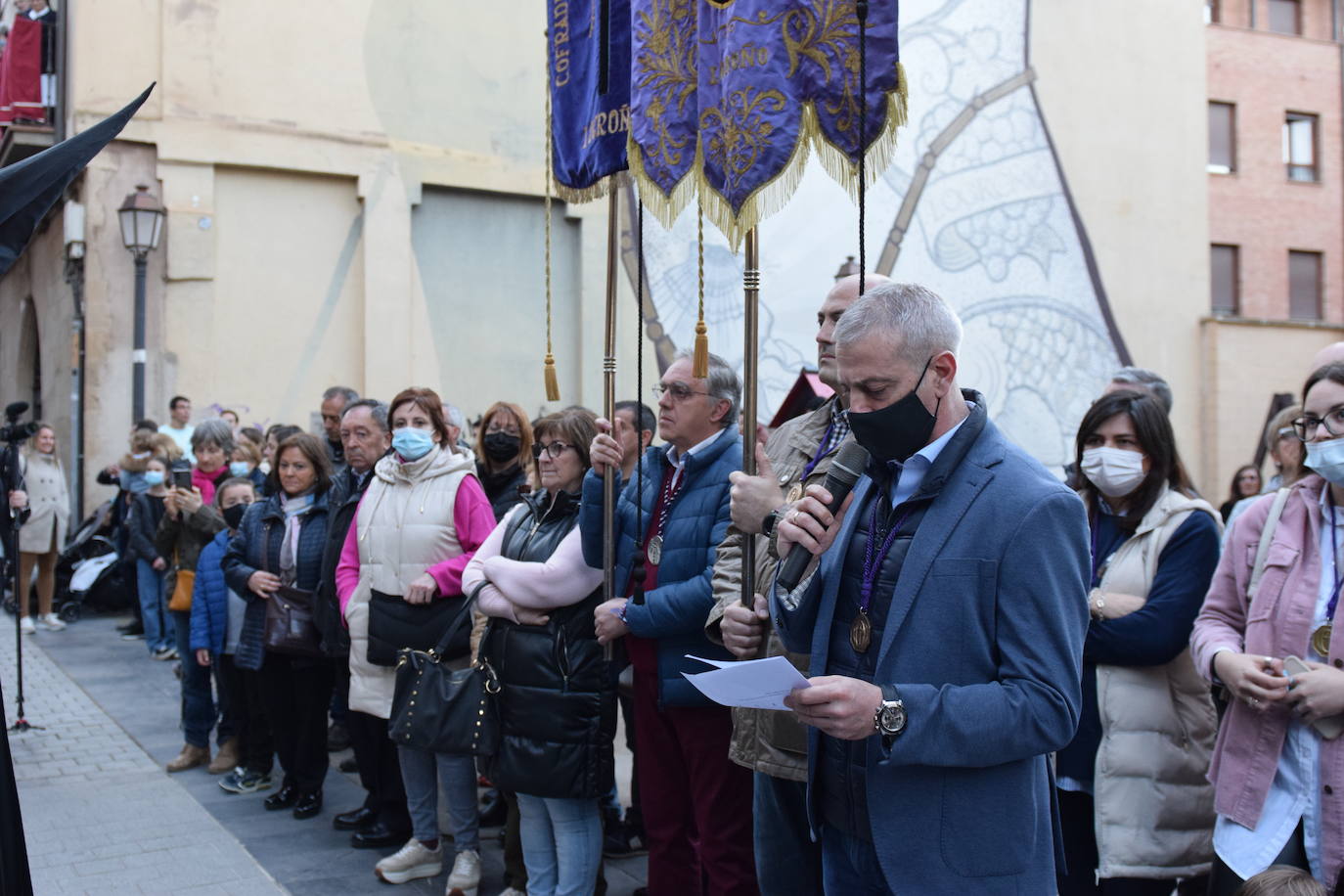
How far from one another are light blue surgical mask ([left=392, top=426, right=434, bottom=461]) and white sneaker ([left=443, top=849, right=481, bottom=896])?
1693mm

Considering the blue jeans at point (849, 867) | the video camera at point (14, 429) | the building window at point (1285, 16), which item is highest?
the building window at point (1285, 16)

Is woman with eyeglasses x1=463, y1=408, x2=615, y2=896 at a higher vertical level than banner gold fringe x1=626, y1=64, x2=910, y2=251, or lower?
lower

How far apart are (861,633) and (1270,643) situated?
1.45 m

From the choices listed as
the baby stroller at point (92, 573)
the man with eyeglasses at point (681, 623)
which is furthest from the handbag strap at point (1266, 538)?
the baby stroller at point (92, 573)

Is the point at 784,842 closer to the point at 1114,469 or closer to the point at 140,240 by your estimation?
the point at 1114,469

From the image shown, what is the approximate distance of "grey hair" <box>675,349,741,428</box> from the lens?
433cm

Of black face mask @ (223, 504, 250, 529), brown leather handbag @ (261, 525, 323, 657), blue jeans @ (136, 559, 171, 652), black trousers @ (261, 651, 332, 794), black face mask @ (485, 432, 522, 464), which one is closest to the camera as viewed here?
brown leather handbag @ (261, 525, 323, 657)

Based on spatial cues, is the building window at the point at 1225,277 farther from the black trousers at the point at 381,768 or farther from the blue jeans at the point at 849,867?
the blue jeans at the point at 849,867

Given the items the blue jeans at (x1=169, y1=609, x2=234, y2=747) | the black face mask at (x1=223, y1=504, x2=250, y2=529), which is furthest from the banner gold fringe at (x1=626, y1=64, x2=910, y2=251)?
the blue jeans at (x1=169, y1=609, x2=234, y2=747)

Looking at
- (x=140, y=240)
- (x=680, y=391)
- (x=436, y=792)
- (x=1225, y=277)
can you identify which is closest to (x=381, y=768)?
(x=436, y=792)

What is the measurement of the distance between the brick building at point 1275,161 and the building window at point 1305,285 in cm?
2

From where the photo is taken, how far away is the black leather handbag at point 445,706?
4.57 meters

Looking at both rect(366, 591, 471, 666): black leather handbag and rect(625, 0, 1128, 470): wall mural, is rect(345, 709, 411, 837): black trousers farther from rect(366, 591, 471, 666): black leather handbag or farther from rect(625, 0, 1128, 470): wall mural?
rect(625, 0, 1128, 470): wall mural

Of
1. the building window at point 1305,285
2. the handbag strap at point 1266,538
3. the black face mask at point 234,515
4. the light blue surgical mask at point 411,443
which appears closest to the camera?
the handbag strap at point 1266,538
